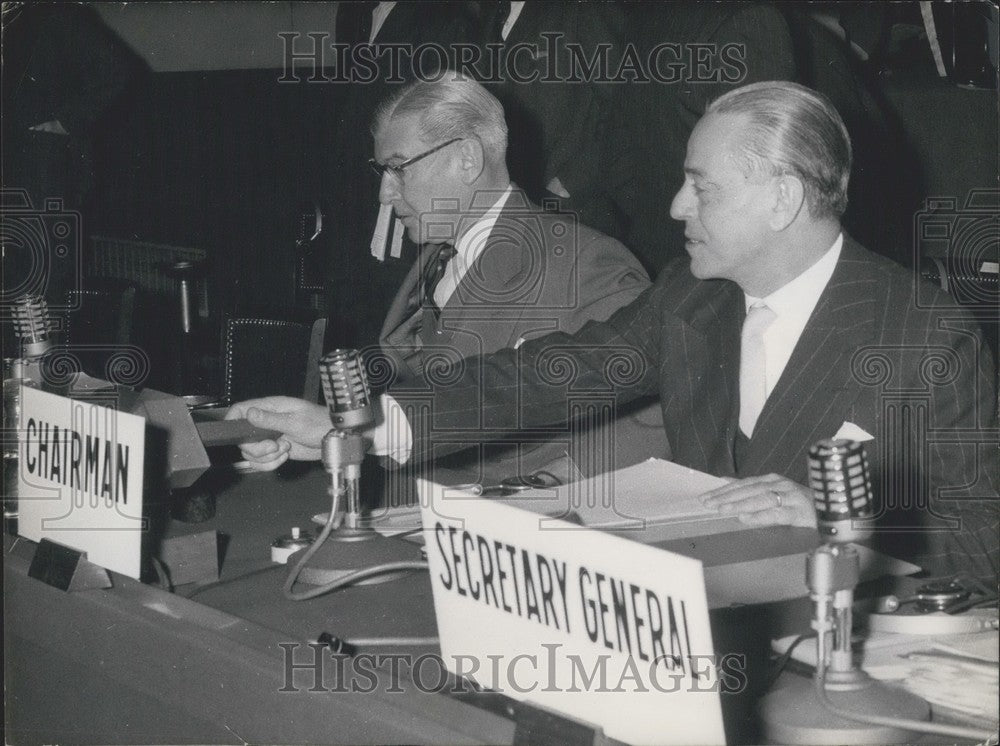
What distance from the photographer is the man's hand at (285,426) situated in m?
1.58

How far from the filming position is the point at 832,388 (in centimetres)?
163

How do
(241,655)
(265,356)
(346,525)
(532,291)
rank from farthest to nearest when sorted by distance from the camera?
(265,356), (532,291), (346,525), (241,655)

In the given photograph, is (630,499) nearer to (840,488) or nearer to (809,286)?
(840,488)

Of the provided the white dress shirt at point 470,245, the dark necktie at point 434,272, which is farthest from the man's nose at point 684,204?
the dark necktie at point 434,272

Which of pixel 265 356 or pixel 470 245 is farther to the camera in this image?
pixel 265 356

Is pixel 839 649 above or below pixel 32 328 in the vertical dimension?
below

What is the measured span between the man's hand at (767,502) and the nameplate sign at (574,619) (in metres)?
0.34

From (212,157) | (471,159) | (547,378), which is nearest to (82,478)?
(547,378)

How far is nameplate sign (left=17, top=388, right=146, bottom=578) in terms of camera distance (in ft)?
4.16

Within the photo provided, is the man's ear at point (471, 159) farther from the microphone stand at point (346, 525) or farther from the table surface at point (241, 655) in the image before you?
the microphone stand at point (346, 525)

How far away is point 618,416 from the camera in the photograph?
214 centimetres

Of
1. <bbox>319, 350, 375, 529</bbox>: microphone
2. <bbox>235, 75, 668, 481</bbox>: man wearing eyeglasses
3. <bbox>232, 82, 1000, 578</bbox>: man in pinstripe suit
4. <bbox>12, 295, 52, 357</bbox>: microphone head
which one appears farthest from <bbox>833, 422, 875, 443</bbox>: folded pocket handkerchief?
<bbox>12, 295, 52, 357</bbox>: microphone head

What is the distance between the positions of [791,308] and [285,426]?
73cm

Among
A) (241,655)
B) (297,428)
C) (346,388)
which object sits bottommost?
(241,655)
